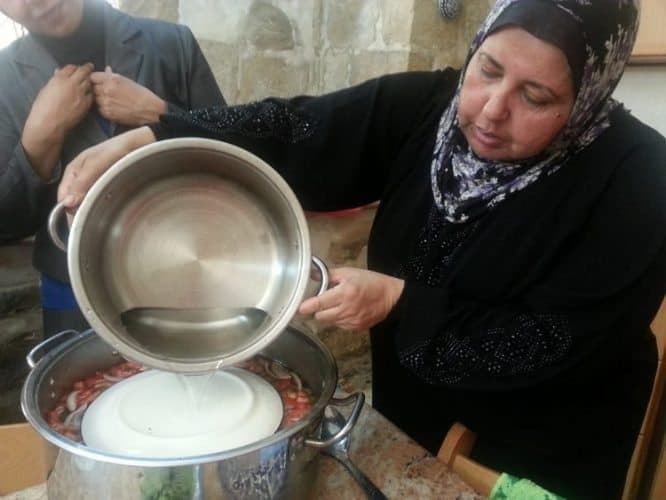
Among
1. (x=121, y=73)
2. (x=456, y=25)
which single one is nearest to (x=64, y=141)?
(x=121, y=73)

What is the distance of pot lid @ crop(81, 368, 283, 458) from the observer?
0.74 metres

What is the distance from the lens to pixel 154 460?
1.87 feet

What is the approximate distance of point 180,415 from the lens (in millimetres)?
795

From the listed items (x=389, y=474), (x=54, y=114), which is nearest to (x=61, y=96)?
(x=54, y=114)

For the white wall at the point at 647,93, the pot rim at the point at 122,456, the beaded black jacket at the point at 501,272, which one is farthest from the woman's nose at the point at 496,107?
the white wall at the point at 647,93

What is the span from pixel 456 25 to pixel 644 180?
95 cm

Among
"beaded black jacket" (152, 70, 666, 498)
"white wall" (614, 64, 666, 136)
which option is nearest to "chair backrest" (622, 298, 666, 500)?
"beaded black jacket" (152, 70, 666, 498)

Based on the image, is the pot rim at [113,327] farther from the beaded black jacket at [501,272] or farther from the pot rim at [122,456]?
the beaded black jacket at [501,272]

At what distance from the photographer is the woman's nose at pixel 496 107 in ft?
2.64

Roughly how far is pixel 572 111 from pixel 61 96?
0.80 meters

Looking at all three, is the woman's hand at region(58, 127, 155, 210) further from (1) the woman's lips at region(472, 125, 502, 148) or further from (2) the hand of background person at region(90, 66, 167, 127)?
(1) the woman's lips at region(472, 125, 502, 148)

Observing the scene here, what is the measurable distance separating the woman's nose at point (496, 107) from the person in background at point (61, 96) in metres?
0.56

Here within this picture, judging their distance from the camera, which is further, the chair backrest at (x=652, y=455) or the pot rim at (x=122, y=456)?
the chair backrest at (x=652, y=455)

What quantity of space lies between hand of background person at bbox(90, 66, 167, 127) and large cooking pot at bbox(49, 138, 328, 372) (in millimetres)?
281
